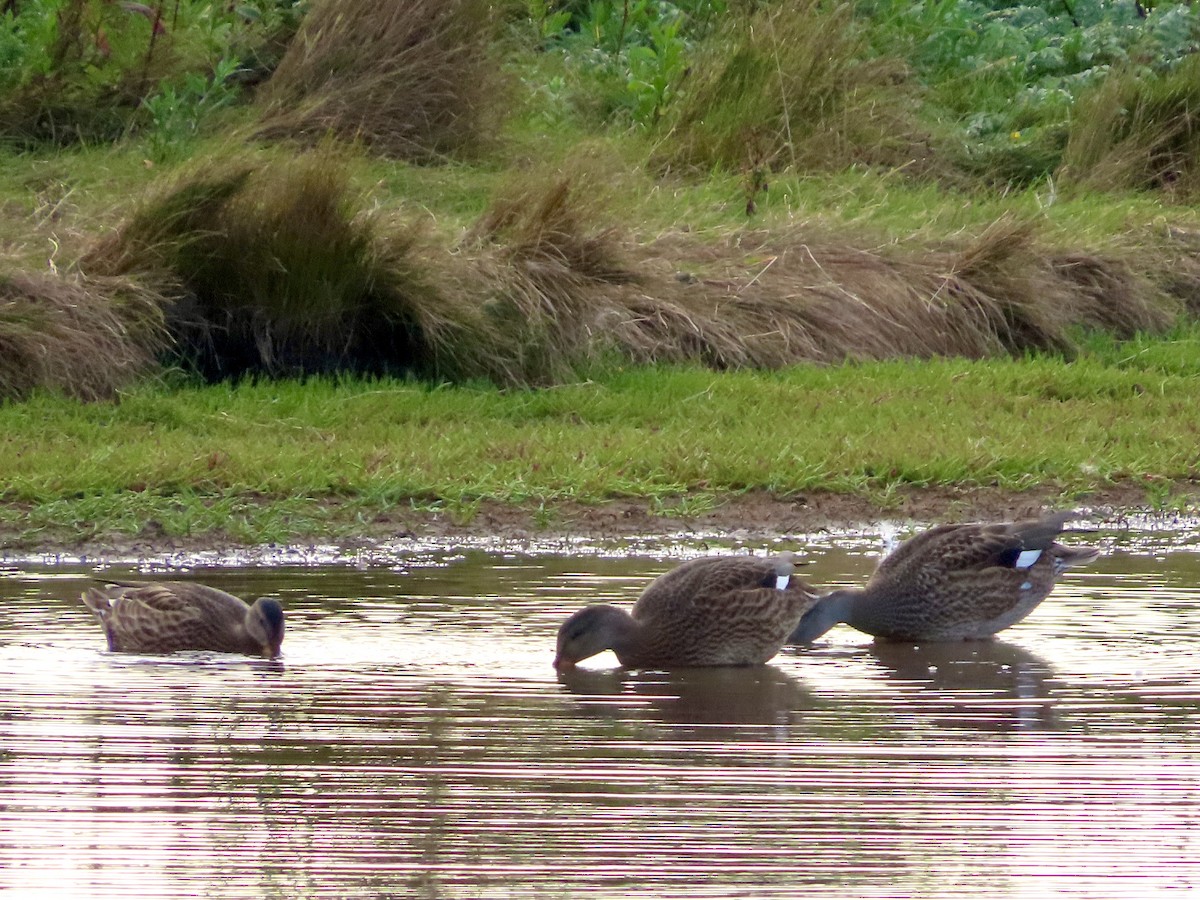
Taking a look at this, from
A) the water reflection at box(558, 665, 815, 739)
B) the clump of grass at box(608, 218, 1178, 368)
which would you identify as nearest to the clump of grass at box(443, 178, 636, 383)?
the clump of grass at box(608, 218, 1178, 368)

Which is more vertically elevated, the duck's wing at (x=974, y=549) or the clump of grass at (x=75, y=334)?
the clump of grass at (x=75, y=334)

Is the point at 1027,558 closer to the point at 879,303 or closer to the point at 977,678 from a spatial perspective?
the point at 977,678

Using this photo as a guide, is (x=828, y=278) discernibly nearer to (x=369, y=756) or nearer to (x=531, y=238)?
(x=531, y=238)

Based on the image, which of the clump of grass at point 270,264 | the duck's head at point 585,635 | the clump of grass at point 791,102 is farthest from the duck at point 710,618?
the clump of grass at point 791,102

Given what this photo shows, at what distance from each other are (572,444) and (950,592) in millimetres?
3084

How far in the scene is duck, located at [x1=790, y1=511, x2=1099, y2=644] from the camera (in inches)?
280

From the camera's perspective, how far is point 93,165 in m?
13.5

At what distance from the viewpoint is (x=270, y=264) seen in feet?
36.0

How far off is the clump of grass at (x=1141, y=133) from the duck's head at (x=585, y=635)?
10.1 meters

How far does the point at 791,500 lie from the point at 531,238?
308 cm

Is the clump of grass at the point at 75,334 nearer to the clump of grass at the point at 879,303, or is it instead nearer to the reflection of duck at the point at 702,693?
the clump of grass at the point at 879,303

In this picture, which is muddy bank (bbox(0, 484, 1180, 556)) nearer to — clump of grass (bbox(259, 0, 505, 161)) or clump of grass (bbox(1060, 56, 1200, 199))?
clump of grass (bbox(259, 0, 505, 161))

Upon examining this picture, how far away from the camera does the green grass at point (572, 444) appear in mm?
8852

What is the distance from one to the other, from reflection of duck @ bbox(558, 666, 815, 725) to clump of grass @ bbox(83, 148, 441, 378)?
472cm
